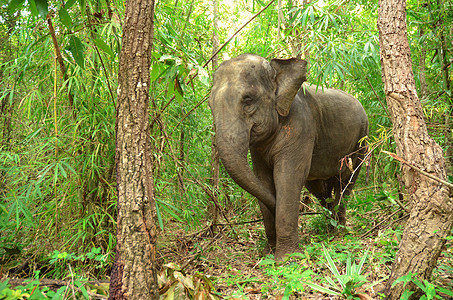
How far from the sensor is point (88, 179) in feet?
9.86

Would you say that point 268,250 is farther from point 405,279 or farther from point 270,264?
point 405,279

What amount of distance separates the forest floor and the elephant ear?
131cm

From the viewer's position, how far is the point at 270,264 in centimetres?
355

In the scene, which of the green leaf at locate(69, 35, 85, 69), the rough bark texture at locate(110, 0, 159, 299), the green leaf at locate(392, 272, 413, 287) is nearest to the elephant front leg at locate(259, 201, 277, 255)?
the green leaf at locate(392, 272, 413, 287)

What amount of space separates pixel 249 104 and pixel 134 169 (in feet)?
5.94

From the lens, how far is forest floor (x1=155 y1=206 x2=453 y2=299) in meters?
2.43

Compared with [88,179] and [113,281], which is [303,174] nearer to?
[88,179]

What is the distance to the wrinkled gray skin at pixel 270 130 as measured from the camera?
344 cm

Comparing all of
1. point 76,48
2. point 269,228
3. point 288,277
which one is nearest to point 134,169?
point 76,48

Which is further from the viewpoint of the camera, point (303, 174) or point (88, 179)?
point (303, 174)

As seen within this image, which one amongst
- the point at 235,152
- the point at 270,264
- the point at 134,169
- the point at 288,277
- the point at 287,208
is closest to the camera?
the point at 134,169

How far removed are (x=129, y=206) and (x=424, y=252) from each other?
160cm

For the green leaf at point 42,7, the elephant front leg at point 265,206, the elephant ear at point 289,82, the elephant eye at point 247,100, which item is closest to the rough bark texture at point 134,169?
the green leaf at point 42,7

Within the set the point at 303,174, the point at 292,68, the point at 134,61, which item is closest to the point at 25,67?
the point at 134,61
